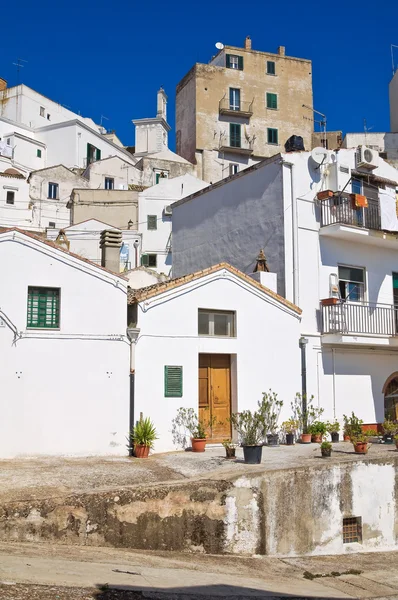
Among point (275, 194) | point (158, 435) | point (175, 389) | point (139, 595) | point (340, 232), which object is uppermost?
point (275, 194)

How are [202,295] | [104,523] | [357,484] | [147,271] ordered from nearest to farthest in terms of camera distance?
[104,523] → [357,484] → [202,295] → [147,271]

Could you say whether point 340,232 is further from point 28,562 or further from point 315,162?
point 28,562

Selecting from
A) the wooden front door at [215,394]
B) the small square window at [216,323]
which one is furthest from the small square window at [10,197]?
the wooden front door at [215,394]

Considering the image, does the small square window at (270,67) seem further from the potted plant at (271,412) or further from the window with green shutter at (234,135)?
the potted plant at (271,412)

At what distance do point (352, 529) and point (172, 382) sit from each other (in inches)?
227

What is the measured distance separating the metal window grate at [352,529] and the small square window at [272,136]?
48274 millimetres

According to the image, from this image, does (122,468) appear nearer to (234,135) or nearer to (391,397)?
(391,397)

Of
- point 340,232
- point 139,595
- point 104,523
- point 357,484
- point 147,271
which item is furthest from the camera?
point 147,271

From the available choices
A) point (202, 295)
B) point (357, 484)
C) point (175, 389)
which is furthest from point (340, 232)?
point (357, 484)

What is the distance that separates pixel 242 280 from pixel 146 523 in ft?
29.2

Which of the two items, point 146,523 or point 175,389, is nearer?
point 146,523

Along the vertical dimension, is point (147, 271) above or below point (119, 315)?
above

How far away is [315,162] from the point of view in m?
20.3

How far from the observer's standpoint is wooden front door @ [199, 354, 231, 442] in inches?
679
